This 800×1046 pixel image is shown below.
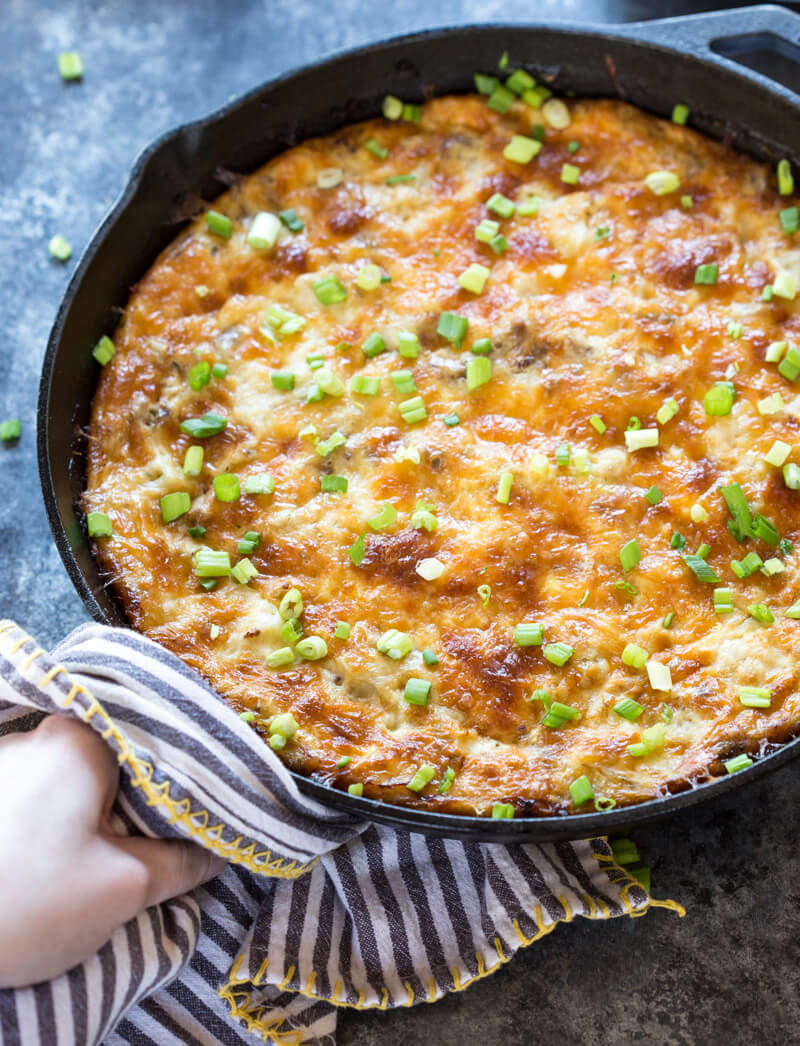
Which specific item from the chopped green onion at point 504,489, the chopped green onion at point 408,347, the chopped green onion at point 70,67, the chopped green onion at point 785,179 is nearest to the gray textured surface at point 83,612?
the chopped green onion at point 70,67

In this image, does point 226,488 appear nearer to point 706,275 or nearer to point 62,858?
point 62,858

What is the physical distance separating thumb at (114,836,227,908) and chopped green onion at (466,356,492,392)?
142 centimetres

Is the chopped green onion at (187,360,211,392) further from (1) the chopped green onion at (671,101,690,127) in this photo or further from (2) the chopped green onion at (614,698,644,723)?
(1) the chopped green onion at (671,101,690,127)

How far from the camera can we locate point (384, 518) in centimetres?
286

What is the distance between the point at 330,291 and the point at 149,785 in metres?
1.51

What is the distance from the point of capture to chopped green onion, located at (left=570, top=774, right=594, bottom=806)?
99.5 inches

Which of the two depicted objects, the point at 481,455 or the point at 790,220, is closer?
the point at 481,455

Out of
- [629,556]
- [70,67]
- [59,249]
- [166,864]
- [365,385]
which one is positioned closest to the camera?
→ [166,864]

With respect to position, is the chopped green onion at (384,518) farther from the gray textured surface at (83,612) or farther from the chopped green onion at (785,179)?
the chopped green onion at (785,179)

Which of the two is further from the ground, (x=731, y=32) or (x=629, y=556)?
(x=731, y=32)

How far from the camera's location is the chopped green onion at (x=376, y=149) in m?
3.38

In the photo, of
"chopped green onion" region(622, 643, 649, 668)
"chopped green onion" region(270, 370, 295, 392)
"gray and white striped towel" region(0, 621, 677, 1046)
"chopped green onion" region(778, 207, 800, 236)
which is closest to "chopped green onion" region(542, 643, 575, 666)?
"chopped green onion" region(622, 643, 649, 668)

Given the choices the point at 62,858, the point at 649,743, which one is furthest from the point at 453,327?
the point at 62,858

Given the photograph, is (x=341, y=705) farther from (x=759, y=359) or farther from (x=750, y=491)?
(x=759, y=359)
